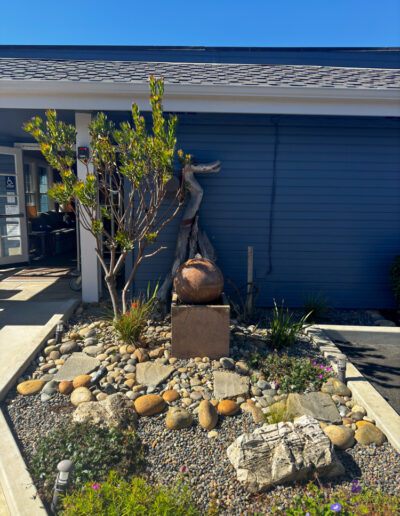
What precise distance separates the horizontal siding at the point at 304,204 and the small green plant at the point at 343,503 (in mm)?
3412

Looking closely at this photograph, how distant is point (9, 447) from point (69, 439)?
14.8 inches

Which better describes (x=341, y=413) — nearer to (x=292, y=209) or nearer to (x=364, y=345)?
(x=364, y=345)

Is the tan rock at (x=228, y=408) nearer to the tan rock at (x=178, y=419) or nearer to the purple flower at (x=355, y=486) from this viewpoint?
the tan rock at (x=178, y=419)

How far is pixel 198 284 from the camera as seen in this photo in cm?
355

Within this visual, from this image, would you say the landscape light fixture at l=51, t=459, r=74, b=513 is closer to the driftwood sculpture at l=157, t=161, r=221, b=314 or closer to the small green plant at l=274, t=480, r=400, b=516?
the small green plant at l=274, t=480, r=400, b=516

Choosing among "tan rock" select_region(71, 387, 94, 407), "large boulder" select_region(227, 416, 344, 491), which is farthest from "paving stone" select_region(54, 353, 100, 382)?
"large boulder" select_region(227, 416, 344, 491)

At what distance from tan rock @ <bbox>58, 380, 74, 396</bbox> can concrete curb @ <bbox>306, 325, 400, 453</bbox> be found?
229 centimetres

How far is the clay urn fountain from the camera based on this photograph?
3.56 m

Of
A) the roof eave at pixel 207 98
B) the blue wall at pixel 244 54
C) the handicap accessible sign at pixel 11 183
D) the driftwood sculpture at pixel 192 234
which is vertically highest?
the blue wall at pixel 244 54

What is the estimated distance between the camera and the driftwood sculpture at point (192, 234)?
15.5 ft

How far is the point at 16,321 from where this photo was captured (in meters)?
4.24

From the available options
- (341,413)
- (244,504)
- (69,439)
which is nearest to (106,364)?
(69,439)

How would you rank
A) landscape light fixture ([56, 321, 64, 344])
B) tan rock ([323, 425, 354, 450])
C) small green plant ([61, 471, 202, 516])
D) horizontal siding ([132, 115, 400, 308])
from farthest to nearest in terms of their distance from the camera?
horizontal siding ([132, 115, 400, 308]) → landscape light fixture ([56, 321, 64, 344]) → tan rock ([323, 425, 354, 450]) → small green plant ([61, 471, 202, 516])

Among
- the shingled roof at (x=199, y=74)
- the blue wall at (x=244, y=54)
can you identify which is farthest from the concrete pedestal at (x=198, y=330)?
the blue wall at (x=244, y=54)
